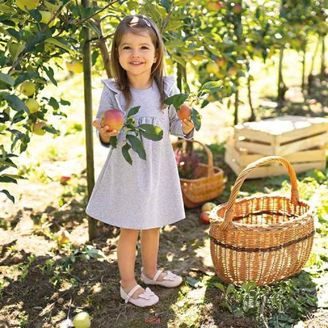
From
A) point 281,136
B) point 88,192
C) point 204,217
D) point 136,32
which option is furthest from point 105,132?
point 281,136

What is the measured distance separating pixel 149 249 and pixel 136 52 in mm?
918

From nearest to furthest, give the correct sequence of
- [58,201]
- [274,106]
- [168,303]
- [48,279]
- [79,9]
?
[79,9] < [168,303] < [48,279] < [58,201] < [274,106]

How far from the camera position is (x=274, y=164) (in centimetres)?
436

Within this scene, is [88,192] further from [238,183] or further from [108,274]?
[238,183]

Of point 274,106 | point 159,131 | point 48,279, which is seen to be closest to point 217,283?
point 48,279

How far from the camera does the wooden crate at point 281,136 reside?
4.30 m

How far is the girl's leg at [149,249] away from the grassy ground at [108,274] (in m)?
0.10

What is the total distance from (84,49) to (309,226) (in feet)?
4.66

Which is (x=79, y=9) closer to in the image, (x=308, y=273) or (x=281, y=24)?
(x=308, y=273)

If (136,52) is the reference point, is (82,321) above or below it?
below

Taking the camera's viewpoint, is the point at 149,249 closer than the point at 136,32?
No

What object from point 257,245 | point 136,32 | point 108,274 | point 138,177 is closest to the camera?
point 136,32

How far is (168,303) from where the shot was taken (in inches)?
109

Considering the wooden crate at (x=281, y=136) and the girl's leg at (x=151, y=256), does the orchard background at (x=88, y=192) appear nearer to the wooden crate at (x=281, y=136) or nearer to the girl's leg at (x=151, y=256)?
the girl's leg at (x=151, y=256)
